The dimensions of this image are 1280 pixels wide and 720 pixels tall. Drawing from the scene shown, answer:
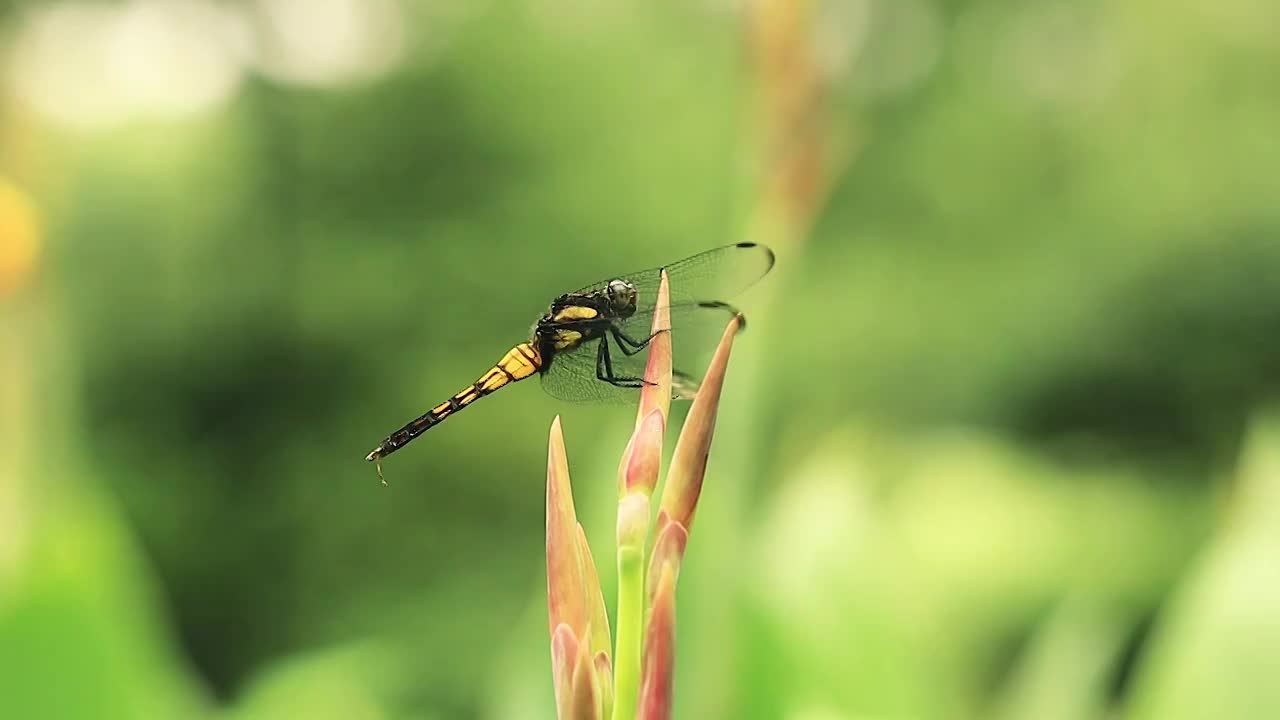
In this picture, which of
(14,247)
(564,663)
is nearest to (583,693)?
(564,663)

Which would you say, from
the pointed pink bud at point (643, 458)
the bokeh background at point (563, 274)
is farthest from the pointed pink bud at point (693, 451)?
the bokeh background at point (563, 274)

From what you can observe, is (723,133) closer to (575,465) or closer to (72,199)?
(575,465)

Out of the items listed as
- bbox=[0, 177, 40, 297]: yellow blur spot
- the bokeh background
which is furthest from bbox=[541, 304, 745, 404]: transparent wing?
the bokeh background

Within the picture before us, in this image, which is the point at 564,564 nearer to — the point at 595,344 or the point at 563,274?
the point at 595,344

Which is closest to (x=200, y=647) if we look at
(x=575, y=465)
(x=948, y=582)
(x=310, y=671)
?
(x=575, y=465)

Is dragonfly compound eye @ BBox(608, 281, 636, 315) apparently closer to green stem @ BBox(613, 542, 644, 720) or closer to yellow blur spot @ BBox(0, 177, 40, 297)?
green stem @ BBox(613, 542, 644, 720)

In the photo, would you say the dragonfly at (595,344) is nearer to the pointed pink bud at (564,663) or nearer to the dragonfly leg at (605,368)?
the dragonfly leg at (605,368)
